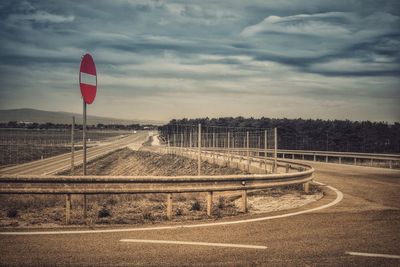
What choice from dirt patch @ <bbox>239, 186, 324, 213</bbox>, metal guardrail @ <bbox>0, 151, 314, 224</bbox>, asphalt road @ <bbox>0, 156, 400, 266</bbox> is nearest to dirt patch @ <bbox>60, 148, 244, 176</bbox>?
dirt patch @ <bbox>239, 186, 324, 213</bbox>

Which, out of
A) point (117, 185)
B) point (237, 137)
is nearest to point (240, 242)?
point (117, 185)

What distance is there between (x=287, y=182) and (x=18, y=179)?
696 cm

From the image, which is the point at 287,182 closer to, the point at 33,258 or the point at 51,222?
the point at 51,222

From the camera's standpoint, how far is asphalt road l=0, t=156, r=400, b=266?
488 centimetres

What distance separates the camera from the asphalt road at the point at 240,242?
488cm

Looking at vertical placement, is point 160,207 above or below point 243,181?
below

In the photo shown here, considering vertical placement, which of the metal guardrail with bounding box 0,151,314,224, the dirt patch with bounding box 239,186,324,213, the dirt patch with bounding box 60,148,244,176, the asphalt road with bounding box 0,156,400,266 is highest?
the metal guardrail with bounding box 0,151,314,224

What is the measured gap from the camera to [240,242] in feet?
19.1

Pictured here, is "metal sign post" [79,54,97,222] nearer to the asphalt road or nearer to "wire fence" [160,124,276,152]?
the asphalt road

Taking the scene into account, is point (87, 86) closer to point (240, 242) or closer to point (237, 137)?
point (240, 242)

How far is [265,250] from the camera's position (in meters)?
5.39

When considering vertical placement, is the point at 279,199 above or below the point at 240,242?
below

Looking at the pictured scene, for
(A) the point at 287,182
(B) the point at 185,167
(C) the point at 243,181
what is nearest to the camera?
(C) the point at 243,181

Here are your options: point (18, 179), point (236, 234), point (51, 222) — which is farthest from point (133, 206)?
point (236, 234)
